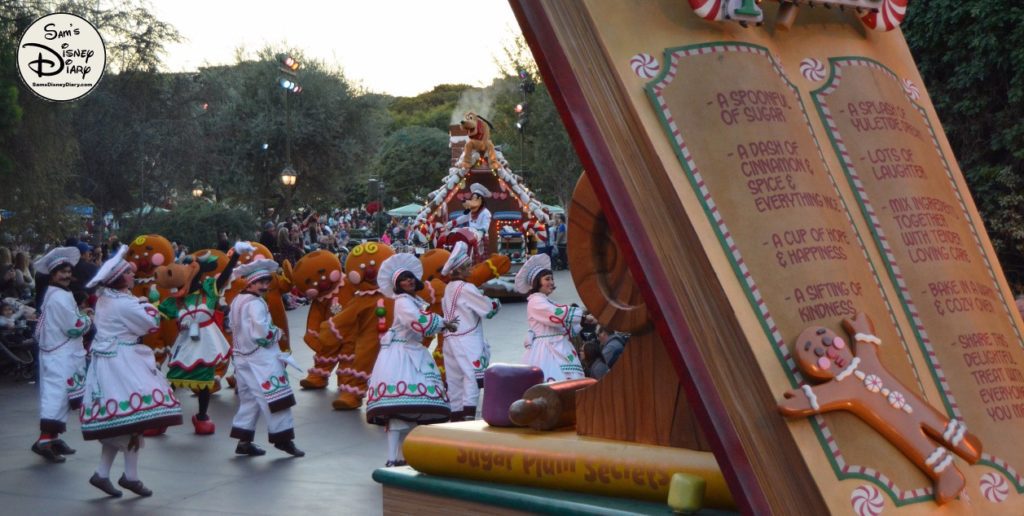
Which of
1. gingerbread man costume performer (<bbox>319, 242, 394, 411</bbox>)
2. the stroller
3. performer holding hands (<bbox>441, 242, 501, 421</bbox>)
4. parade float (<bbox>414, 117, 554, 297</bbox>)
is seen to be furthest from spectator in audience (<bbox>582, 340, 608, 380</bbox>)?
parade float (<bbox>414, 117, 554, 297</bbox>)

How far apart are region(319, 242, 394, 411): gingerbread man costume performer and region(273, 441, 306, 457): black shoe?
86.4 inches

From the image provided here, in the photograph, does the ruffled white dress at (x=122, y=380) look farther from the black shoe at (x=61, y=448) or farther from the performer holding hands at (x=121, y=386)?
the black shoe at (x=61, y=448)

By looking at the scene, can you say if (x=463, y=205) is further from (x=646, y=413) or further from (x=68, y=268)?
(x=646, y=413)

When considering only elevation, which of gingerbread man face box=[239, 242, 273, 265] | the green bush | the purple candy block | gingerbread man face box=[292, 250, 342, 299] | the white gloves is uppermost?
the green bush

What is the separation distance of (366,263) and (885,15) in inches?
341

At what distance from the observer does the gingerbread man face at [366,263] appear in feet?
37.9

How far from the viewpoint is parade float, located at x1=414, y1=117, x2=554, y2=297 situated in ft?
74.1

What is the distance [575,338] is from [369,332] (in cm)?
258

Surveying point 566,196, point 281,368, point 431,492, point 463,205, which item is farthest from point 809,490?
point 566,196

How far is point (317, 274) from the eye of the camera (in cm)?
1201

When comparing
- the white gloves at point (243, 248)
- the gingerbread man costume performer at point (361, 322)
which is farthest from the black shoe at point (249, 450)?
the white gloves at point (243, 248)

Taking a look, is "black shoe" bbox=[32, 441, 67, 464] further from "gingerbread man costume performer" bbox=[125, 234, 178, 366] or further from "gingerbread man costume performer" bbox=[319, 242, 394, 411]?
"gingerbread man costume performer" bbox=[319, 242, 394, 411]

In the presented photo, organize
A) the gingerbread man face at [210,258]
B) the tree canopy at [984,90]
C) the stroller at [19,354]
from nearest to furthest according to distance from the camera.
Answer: the tree canopy at [984,90] < the gingerbread man face at [210,258] < the stroller at [19,354]

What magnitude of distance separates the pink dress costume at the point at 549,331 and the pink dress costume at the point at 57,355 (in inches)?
140
